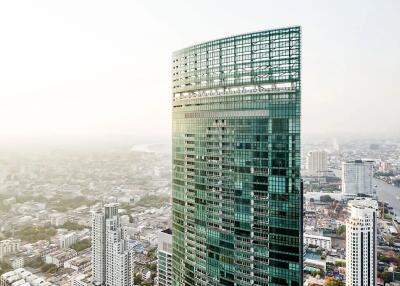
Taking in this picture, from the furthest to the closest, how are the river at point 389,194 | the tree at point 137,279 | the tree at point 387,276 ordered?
the river at point 389,194 → the tree at point 137,279 → the tree at point 387,276

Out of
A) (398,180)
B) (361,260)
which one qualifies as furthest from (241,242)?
(398,180)

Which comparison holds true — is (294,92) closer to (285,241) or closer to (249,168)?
(249,168)

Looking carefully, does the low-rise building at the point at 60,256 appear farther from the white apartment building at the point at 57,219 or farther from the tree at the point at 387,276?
the tree at the point at 387,276

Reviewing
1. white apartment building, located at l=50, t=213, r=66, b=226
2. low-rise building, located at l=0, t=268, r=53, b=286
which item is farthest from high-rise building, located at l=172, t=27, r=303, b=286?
white apartment building, located at l=50, t=213, r=66, b=226

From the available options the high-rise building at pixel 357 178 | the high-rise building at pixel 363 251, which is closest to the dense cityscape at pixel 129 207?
the high-rise building at pixel 357 178

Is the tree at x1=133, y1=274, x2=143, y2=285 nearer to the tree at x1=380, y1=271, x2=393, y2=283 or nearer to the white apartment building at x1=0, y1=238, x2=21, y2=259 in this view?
the white apartment building at x1=0, y1=238, x2=21, y2=259

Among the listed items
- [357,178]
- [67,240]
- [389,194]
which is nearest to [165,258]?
[67,240]
